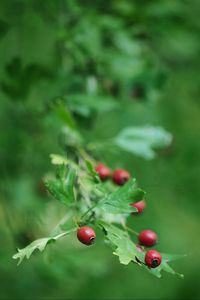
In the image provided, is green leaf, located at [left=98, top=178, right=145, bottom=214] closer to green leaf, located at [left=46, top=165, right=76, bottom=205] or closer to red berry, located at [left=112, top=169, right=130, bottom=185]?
green leaf, located at [left=46, top=165, right=76, bottom=205]

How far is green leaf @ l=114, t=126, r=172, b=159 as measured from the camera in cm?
183

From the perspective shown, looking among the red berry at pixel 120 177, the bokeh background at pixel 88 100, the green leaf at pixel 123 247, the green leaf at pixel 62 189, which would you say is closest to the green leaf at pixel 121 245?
the green leaf at pixel 123 247

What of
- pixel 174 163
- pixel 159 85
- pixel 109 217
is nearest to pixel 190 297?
pixel 174 163

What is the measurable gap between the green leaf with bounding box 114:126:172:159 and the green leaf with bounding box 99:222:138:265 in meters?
0.63

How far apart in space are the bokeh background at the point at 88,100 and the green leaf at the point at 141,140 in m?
0.04

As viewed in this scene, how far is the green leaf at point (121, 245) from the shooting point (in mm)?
1157

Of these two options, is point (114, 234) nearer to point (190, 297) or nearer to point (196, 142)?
point (196, 142)

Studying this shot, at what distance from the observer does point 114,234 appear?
47.1 inches

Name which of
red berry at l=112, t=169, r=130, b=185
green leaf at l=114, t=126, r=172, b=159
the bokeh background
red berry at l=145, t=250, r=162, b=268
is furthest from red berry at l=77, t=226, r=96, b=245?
green leaf at l=114, t=126, r=172, b=159

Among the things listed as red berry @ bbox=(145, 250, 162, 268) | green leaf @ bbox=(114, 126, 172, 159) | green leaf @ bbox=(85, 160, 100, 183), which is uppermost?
green leaf @ bbox=(114, 126, 172, 159)

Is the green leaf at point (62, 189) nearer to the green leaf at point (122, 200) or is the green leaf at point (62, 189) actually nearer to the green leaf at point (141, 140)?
the green leaf at point (122, 200)

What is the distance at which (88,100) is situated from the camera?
1.93 metres

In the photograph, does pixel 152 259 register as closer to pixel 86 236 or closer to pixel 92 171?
pixel 86 236

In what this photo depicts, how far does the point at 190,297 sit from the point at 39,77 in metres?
2.14
